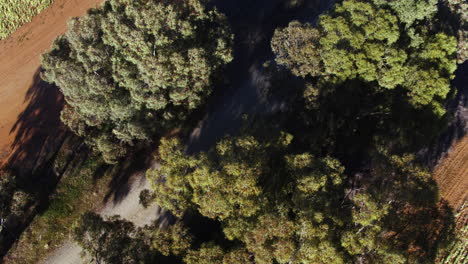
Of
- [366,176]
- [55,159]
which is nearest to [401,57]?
[366,176]

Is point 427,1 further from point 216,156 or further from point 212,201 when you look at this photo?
point 212,201

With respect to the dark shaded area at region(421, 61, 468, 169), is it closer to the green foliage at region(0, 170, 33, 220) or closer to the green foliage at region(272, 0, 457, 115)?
the green foliage at region(272, 0, 457, 115)

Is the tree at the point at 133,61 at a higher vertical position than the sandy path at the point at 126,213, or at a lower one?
higher

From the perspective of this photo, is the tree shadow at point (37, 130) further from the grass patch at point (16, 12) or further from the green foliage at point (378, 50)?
the green foliage at point (378, 50)

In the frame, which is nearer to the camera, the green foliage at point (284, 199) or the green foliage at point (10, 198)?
the green foliage at point (284, 199)

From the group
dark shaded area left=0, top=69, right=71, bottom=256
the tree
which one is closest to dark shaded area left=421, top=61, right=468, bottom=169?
the tree

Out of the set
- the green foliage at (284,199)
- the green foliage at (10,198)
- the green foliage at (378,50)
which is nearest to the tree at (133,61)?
the green foliage at (284,199)
